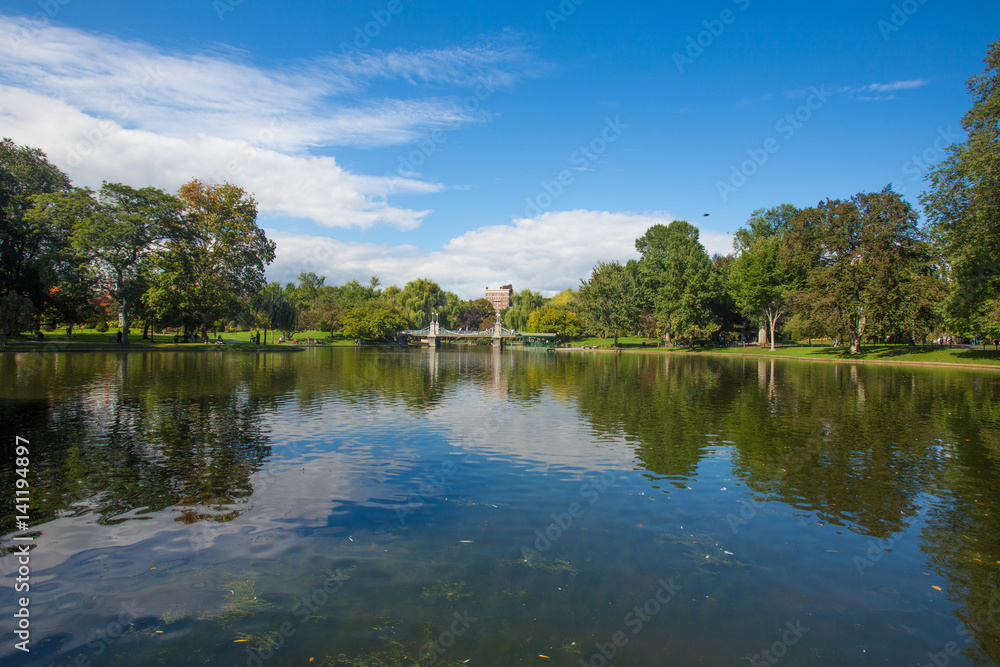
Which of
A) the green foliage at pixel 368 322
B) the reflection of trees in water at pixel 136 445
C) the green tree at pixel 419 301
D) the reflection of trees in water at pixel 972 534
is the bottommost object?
the reflection of trees in water at pixel 972 534

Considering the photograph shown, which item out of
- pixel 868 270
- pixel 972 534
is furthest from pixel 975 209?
pixel 972 534

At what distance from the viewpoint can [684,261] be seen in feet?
260

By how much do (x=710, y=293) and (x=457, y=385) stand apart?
5588cm

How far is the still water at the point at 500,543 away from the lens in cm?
536

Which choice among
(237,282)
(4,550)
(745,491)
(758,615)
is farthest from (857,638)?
(237,282)

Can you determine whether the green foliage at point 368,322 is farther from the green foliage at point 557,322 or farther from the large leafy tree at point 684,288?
the large leafy tree at point 684,288

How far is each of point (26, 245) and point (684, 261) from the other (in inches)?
3178

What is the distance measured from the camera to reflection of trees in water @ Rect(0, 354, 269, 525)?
9.15 m

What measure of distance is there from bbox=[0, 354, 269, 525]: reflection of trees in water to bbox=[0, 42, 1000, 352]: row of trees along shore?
36.8 metres

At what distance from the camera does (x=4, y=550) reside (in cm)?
699

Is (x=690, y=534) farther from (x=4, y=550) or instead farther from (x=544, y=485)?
(x=4, y=550)

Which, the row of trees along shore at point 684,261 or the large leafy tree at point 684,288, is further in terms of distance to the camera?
the large leafy tree at point 684,288

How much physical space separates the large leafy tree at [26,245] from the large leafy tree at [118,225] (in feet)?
4.37

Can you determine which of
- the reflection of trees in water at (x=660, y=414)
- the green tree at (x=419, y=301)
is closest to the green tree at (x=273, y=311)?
the green tree at (x=419, y=301)
